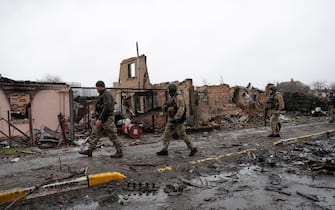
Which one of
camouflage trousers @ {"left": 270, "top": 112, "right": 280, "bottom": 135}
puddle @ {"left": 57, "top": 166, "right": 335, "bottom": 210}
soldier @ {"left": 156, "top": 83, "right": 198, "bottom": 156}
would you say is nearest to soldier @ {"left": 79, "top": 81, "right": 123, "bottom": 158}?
soldier @ {"left": 156, "top": 83, "right": 198, "bottom": 156}

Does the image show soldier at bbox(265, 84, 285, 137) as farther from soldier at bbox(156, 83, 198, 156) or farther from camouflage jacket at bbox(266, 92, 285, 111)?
soldier at bbox(156, 83, 198, 156)

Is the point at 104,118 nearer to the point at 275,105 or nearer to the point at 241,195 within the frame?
the point at 241,195

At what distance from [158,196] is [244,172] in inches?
91.8

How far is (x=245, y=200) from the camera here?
402 centimetres

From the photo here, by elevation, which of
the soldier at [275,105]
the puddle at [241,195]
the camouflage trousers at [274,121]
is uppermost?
the soldier at [275,105]

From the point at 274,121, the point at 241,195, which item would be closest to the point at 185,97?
the point at 274,121

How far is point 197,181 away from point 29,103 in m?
11.4

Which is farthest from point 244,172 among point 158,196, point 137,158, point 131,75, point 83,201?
point 131,75

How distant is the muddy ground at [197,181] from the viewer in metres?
3.93

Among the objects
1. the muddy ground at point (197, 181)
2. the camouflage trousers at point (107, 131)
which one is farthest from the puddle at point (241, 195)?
the camouflage trousers at point (107, 131)

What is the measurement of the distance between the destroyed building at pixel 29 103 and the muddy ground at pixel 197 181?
713cm

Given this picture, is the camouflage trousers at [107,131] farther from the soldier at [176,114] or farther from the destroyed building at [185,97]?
the destroyed building at [185,97]

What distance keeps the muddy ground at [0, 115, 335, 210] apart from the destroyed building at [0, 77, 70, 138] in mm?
7134

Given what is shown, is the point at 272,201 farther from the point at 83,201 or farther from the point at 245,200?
the point at 83,201
